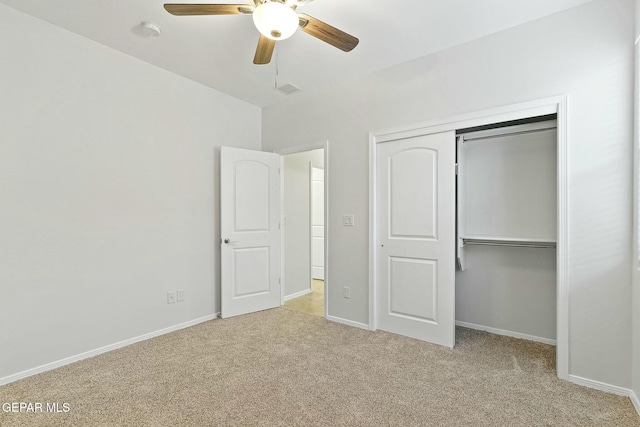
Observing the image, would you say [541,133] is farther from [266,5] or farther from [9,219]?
[9,219]

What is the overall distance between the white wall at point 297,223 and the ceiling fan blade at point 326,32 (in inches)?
94.8

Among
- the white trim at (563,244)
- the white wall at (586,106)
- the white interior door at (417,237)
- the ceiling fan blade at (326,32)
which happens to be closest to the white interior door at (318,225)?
the white interior door at (417,237)

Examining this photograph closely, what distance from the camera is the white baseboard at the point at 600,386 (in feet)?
6.76

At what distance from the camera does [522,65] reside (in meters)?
2.45

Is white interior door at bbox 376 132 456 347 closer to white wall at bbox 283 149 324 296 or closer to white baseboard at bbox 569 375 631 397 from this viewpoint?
white baseboard at bbox 569 375 631 397

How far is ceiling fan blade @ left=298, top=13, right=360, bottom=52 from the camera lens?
187cm

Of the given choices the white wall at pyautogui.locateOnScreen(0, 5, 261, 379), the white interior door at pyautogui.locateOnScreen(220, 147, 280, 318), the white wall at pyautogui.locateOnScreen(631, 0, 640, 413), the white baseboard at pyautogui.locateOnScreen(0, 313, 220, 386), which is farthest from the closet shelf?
the white baseboard at pyautogui.locateOnScreen(0, 313, 220, 386)

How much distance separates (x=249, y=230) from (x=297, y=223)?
Answer: 105cm

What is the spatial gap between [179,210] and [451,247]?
2685 millimetres

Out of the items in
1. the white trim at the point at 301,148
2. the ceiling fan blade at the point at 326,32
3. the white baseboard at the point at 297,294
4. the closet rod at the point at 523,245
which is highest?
the ceiling fan blade at the point at 326,32

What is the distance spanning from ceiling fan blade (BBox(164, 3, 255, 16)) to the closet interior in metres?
2.21

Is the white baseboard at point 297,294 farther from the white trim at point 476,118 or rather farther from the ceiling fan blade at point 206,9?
the ceiling fan blade at point 206,9

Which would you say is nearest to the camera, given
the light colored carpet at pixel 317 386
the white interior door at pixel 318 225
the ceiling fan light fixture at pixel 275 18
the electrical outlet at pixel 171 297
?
the ceiling fan light fixture at pixel 275 18

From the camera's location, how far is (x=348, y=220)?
342cm
